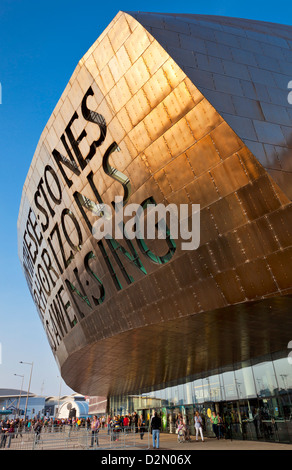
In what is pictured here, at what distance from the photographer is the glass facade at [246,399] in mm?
16625

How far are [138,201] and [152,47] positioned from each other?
16.1 ft

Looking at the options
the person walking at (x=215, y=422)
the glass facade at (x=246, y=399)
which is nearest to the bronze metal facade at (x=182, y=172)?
the glass facade at (x=246, y=399)

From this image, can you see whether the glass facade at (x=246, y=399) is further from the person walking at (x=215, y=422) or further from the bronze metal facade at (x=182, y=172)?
the bronze metal facade at (x=182, y=172)

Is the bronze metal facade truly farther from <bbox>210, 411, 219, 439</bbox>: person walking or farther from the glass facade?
<bbox>210, 411, 219, 439</bbox>: person walking

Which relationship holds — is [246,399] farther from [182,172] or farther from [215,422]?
[182,172]

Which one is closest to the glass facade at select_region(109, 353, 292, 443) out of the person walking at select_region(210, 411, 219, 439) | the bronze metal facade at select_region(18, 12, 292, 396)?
the person walking at select_region(210, 411, 219, 439)

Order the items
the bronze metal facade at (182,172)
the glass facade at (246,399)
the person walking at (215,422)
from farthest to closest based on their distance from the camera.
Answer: the person walking at (215,422) → the glass facade at (246,399) → the bronze metal facade at (182,172)

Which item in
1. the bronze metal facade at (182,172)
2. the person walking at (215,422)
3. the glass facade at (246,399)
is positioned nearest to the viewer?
the bronze metal facade at (182,172)

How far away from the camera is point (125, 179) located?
12.4 m

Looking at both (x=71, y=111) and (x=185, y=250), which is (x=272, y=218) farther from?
(x=71, y=111)

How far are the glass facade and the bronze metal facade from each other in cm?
221

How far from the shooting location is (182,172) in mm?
10422

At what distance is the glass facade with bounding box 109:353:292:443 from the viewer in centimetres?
1662

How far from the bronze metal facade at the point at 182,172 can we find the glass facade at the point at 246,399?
7.27ft
